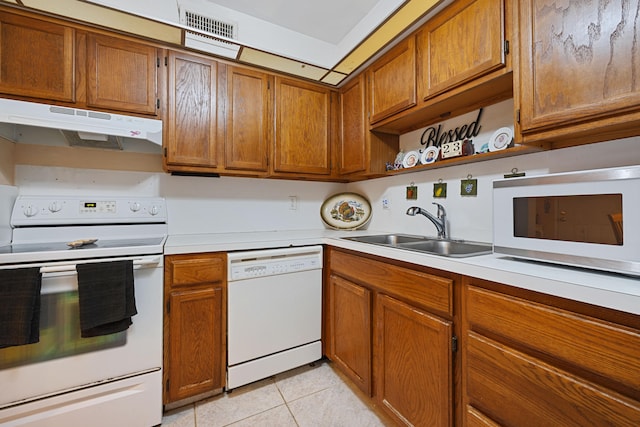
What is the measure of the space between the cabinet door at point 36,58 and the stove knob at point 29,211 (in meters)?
0.61

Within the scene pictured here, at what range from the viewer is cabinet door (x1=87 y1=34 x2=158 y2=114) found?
1484mm

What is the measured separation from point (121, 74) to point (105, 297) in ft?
4.15

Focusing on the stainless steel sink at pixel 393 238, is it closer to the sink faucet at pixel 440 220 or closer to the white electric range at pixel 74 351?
the sink faucet at pixel 440 220

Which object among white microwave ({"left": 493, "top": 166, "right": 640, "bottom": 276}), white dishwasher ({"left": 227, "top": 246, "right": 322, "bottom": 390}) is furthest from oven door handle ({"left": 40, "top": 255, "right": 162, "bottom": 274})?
white microwave ({"left": 493, "top": 166, "right": 640, "bottom": 276})

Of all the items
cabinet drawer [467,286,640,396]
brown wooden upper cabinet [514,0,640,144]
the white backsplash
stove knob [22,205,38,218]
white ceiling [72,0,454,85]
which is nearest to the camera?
cabinet drawer [467,286,640,396]

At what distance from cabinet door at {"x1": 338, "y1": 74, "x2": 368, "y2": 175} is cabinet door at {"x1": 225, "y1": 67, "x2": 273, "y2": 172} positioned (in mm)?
620

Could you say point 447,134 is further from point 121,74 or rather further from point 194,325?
point 121,74

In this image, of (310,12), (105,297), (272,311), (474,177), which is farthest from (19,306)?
(310,12)

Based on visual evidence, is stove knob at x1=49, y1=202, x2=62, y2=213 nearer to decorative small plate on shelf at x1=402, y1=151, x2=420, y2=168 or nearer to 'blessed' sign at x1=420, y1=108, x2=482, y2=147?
decorative small plate on shelf at x1=402, y1=151, x2=420, y2=168

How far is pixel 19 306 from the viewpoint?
1059mm

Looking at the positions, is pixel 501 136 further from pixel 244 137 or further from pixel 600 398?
pixel 244 137

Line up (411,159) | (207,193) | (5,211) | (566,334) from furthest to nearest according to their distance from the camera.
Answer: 1. (207,193)
2. (411,159)
3. (5,211)
4. (566,334)

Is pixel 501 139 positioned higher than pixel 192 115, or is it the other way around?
pixel 192 115

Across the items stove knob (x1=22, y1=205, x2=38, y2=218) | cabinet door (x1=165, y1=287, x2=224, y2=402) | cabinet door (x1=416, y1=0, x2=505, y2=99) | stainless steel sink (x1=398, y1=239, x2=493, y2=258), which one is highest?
cabinet door (x1=416, y1=0, x2=505, y2=99)
